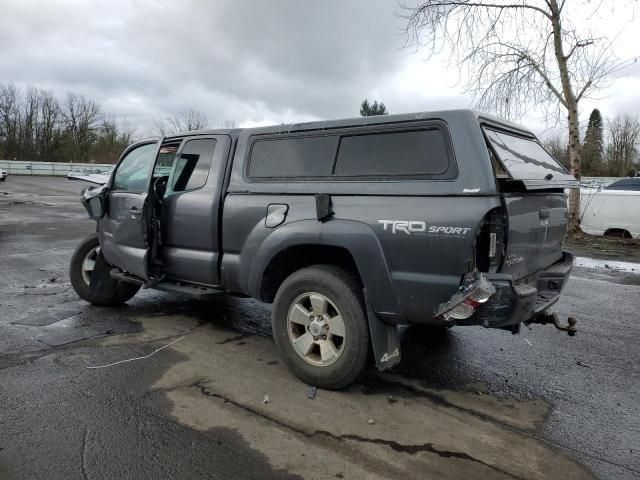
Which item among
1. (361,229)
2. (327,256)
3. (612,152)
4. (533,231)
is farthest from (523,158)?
(612,152)

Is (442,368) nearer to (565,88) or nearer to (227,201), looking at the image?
(227,201)

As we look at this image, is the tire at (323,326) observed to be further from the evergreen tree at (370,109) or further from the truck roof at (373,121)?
the evergreen tree at (370,109)

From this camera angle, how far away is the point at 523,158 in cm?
384

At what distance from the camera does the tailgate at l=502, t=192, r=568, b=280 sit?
10.6 ft

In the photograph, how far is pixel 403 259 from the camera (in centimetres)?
324

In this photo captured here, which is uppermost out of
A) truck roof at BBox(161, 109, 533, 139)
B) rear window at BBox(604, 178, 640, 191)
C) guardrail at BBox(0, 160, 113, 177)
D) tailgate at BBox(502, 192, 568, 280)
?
guardrail at BBox(0, 160, 113, 177)

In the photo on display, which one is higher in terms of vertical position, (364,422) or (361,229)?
(361,229)

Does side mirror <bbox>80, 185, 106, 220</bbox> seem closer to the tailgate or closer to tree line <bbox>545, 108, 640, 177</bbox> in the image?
the tailgate

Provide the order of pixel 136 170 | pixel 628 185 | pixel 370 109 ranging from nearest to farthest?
pixel 136 170, pixel 628 185, pixel 370 109

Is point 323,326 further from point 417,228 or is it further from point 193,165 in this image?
point 193,165

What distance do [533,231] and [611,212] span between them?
1116 centimetres

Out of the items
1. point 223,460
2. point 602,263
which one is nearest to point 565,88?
point 602,263

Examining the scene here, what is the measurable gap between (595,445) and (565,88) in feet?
43.1

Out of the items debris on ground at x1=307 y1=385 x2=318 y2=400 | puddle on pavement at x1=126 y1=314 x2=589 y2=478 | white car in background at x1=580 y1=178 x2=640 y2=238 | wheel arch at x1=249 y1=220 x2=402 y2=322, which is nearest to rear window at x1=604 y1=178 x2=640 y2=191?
white car in background at x1=580 y1=178 x2=640 y2=238
